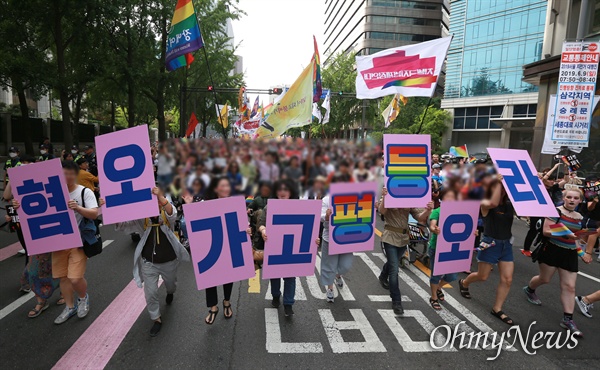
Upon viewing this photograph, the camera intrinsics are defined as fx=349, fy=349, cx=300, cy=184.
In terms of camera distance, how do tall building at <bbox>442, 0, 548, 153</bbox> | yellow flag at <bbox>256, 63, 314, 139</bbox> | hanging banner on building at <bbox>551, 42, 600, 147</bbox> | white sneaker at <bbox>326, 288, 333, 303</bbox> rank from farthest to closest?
tall building at <bbox>442, 0, 548, 153</bbox> < hanging banner on building at <bbox>551, 42, 600, 147</bbox> < yellow flag at <bbox>256, 63, 314, 139</bbox> < white sneaker at <bbox>326, 288, 333, 303</bbox>

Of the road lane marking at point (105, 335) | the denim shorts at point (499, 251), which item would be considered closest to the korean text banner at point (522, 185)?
the denim shorts at point (499, 251)

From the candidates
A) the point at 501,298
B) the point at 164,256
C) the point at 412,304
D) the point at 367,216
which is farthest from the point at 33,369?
the point at 501,298

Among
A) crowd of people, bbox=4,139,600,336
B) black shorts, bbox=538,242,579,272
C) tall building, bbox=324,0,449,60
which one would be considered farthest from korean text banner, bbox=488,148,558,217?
tall building, bbox=324,0,449,60

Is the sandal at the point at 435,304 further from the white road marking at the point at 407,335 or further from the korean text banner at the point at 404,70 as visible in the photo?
the korean text banner at the point at 404,70

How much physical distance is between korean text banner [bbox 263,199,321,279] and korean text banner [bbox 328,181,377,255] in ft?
0.75

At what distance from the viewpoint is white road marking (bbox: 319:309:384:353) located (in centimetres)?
362

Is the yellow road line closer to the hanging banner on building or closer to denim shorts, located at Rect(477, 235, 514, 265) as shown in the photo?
denim shorts, located at Rect(477, 235, 514, 265)

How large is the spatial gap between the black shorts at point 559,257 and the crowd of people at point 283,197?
10 millimetres

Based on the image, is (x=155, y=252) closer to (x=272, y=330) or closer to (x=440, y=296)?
(x=272, y=330)

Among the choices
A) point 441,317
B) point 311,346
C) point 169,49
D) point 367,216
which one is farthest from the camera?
point 169,49

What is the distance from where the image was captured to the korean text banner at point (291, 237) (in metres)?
3.87

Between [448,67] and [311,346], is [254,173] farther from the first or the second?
[448,67]

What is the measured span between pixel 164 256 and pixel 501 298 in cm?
408

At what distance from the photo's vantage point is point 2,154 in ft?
61.1
